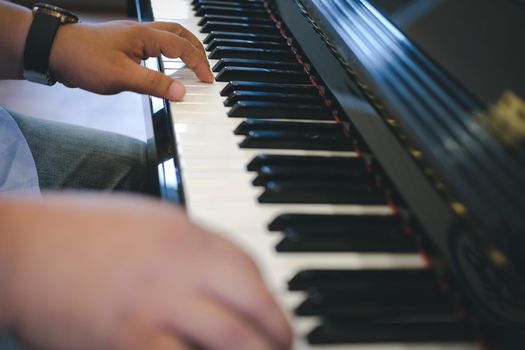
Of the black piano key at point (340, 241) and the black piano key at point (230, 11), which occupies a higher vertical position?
the black piano key at point (230, 11)

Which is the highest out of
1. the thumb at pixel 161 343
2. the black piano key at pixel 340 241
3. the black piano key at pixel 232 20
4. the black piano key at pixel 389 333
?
the black piano key at pixel 232 20

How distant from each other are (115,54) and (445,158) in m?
0.66

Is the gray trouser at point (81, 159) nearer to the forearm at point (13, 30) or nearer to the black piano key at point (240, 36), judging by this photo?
the forearm at point (13, 30)

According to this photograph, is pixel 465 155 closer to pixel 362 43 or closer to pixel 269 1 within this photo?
pixel 362 43

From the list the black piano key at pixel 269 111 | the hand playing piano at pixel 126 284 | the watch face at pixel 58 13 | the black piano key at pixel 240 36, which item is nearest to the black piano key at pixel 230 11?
the black piano key at pixel 240 36

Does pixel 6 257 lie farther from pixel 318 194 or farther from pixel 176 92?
pixel 176 92

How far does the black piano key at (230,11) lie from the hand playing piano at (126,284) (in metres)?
0.93

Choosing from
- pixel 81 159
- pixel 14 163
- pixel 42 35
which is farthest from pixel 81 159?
pixel 42 35

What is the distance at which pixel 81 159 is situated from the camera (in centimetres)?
106

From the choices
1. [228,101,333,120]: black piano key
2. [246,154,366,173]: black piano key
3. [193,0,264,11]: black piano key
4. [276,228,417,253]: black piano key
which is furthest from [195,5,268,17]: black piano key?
[276,228,417,253]: black piano key

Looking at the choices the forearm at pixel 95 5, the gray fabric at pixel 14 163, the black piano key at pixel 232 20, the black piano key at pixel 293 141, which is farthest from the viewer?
the forearm at pixel 95 5

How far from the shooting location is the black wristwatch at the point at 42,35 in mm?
985

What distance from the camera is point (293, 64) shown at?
103cm

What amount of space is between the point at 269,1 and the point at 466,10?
24.3 inches
